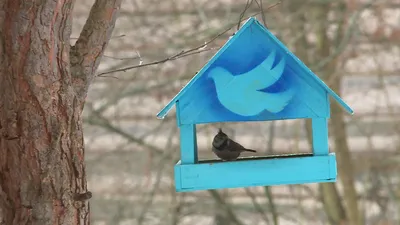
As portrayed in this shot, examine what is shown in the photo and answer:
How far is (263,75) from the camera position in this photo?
2.05 m

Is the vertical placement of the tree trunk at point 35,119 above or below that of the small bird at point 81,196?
above

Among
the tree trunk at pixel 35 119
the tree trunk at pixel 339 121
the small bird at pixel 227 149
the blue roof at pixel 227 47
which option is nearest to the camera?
the tree trunk at pixel 35 119

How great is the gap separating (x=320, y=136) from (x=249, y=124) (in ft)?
10.7

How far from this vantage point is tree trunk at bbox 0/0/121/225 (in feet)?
5.69

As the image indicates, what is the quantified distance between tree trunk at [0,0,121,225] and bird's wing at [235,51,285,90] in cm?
53

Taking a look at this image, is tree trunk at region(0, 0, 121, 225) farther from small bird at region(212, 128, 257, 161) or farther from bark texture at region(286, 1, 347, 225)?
bark texture at region(286, 1, 347, 225)

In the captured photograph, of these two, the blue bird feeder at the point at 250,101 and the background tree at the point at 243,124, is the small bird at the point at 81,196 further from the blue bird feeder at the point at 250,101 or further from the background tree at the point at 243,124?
the background tree at the point at 243,124

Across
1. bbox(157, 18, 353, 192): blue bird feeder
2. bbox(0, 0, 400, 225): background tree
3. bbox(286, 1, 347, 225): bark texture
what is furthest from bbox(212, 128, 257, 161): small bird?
bbox(286, 1, 347, 225): bark texture

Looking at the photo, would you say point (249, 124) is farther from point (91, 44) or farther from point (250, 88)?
point (91, 44)

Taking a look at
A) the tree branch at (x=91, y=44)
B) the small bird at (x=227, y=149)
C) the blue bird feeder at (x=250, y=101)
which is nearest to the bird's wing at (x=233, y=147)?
the small bird at (x=227, y=149)

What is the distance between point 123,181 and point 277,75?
11.6 ft

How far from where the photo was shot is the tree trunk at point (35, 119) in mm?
1735

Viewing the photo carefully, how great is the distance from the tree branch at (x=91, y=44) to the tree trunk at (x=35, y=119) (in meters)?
0.14

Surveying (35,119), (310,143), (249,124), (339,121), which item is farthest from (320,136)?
(339,121)
